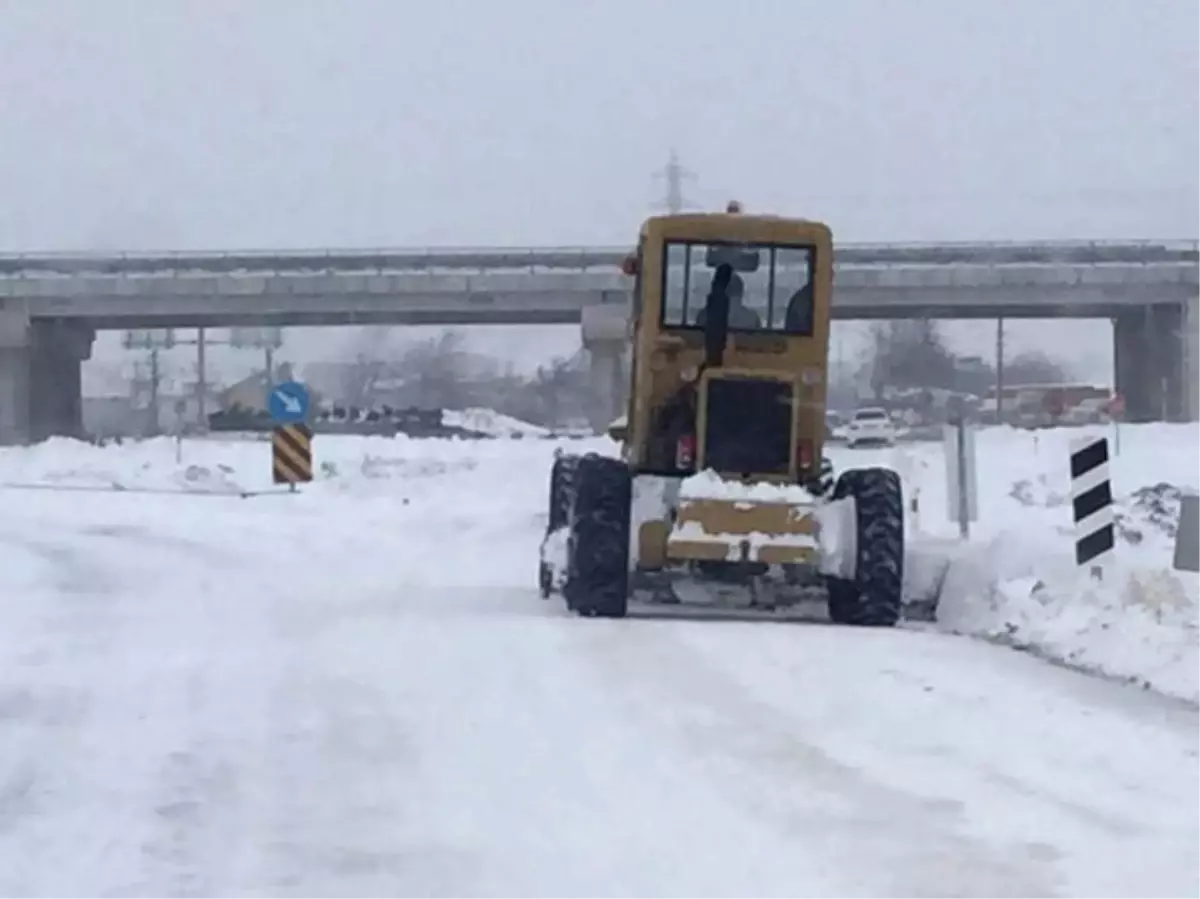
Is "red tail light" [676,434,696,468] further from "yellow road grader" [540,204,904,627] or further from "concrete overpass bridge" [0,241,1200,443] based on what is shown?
"concrete overpass bridge" [0,241,1200,443]

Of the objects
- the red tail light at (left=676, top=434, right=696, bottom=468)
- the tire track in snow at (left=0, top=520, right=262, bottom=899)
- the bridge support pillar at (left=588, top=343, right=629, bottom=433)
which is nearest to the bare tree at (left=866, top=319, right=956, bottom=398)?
the bridge support pillar at (left=588, top=343, right=629, bottom=433)

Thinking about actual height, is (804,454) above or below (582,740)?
above

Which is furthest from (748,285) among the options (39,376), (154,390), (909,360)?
(154,390)

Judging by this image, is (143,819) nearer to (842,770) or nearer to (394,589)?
(842,770)

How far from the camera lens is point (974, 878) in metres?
6.36

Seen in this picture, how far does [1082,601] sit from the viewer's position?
1294 centimetres

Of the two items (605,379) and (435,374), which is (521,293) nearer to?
(605,379)

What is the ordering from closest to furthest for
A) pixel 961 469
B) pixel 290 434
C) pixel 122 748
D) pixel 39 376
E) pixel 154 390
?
pixel 122 748
pixel 961 469
pixel 290 434
pixel 39 376
pixel 154 390

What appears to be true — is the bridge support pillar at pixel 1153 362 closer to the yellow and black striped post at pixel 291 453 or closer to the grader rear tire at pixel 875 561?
the yellow and black striped post at pixel 291 453

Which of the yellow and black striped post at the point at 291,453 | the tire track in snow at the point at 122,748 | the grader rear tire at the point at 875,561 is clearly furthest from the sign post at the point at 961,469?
the yellow and black striped post at the point at 291,453

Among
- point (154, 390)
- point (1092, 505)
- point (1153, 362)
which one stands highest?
point (1153, 362)

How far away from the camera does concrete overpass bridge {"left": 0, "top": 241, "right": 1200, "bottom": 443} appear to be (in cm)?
5831

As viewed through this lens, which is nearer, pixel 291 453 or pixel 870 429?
pixel 291 453

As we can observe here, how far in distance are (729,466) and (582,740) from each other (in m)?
6.53
